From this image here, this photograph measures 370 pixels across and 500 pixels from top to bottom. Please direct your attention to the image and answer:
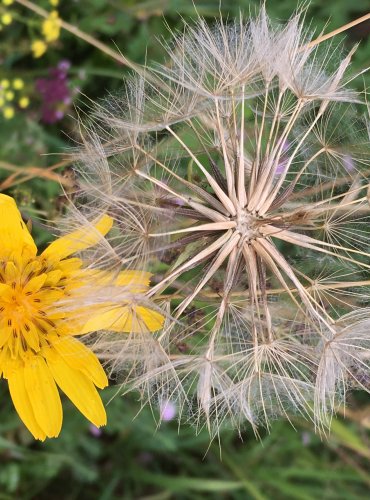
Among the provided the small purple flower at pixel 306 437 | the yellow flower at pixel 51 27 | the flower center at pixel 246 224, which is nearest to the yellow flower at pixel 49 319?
the flower center at pixel 246 224

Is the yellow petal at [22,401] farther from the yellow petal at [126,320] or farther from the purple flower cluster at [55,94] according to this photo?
the purple flower cluster at [55,94]

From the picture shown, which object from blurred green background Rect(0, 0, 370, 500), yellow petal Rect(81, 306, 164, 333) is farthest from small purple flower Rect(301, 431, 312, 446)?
yellow petal Rect(81, 306, 164, 333)

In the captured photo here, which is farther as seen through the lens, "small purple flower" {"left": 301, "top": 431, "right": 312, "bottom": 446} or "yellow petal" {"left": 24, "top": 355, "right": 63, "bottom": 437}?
"small purple flower" {"left": 301, "top": 431, "right": 312, "bottom": 446}

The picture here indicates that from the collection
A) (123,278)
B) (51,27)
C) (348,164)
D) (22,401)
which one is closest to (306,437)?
(348,164)

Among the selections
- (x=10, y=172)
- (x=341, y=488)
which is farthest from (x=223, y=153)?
(x=341, y=488)

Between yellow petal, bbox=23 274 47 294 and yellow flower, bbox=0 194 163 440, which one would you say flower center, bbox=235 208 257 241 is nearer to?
yellow flower, bbox=0 194 163 440

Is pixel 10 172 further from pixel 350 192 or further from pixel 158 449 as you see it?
pixel 158 449

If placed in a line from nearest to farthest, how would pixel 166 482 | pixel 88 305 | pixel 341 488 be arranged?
pixel 88 305, pixel 166 482, pixel 341 488
